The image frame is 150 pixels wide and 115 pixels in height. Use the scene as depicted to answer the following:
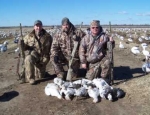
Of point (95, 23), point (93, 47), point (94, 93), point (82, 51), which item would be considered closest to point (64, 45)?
point (82, 51)

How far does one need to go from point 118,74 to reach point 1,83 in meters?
3.97

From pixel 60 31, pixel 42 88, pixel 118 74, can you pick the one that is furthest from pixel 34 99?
pixel 118 74

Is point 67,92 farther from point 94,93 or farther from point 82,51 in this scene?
point 82,51

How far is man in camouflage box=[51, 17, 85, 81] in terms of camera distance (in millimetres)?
8625

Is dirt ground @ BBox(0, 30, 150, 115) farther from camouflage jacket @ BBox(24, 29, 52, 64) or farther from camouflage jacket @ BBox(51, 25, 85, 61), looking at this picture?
camouflage jacket @ BBox(51, 25, 85, 61)

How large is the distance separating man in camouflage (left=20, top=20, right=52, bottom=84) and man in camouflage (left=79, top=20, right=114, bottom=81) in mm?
1397

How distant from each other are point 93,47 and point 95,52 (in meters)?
0.16

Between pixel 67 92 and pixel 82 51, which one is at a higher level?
pixel 82 51

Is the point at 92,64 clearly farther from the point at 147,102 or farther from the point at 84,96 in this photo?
the point at 147,102

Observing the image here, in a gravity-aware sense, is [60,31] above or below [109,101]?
above

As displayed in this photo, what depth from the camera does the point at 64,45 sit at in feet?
29.0

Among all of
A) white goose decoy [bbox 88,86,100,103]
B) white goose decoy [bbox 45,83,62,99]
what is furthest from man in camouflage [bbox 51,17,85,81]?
white goose decoy [bbox 88,86,100,103]

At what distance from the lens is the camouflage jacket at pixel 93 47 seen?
8.04m

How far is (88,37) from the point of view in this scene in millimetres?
8109
